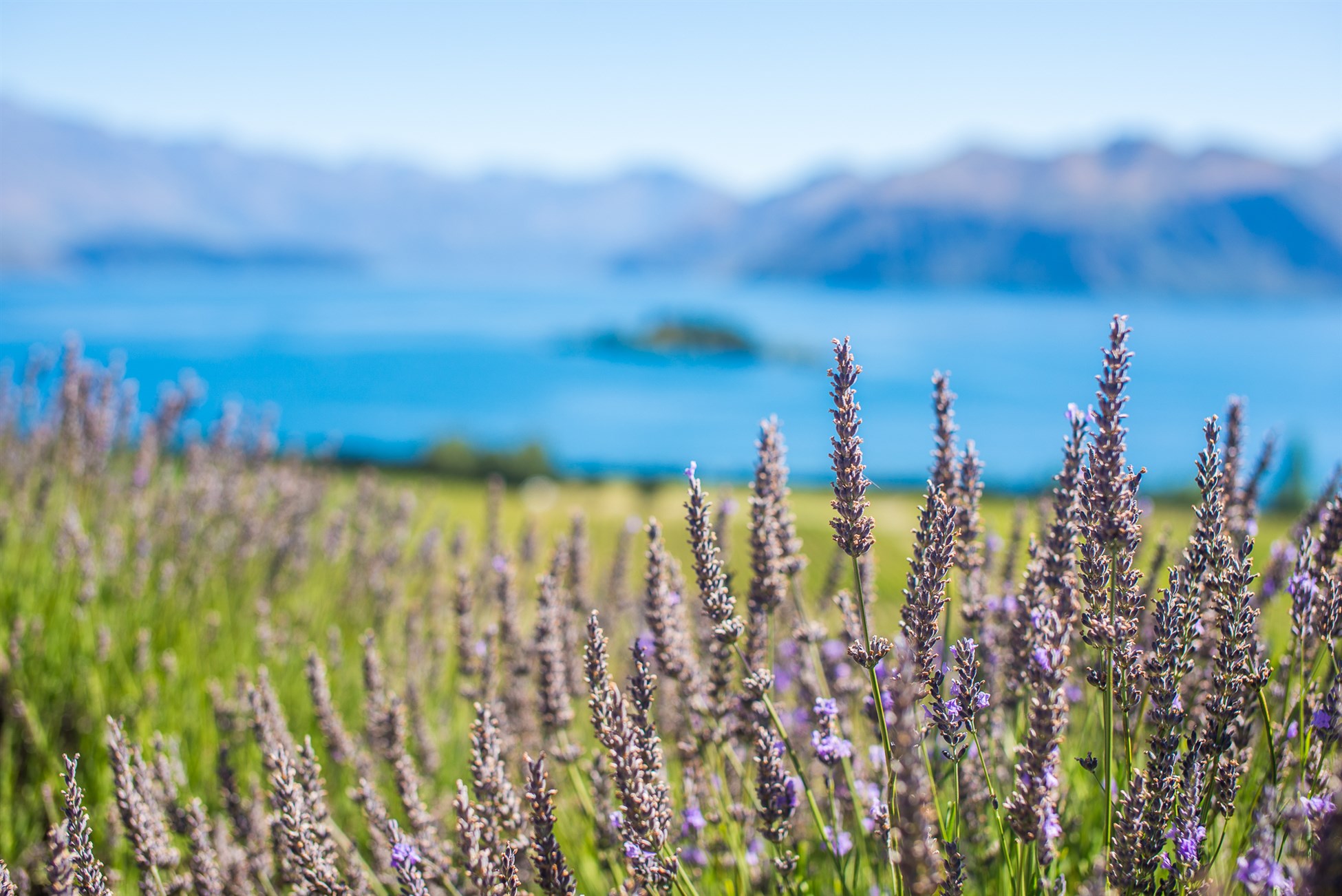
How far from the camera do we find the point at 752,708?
198cm

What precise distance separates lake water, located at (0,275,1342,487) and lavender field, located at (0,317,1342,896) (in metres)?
23.8

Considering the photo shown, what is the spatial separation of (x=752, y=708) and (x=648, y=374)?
94.7 m

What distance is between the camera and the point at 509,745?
2.75m

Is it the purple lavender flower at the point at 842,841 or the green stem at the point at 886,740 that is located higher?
the green stem at the point at 886,740

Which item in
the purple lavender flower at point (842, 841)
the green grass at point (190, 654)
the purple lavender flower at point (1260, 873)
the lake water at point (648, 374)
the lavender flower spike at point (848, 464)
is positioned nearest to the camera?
the purple lavender flower at point (1260, 873)

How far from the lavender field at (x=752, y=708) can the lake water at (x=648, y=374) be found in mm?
23788

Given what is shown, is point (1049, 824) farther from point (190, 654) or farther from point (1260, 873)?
point (190, 654)

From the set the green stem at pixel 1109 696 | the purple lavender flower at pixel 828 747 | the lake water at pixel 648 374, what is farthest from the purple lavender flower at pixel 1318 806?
the lake water at pixel 648 374

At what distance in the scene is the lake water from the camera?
5797 cm

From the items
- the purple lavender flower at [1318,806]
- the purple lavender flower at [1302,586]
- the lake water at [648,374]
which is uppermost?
the lake water at [648,374]

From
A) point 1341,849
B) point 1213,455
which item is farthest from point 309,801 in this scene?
point 1213,455

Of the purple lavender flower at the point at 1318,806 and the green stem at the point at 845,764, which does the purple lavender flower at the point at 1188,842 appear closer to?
the purple lavender flower at the point at 1318,806

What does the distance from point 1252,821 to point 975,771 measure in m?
0.62

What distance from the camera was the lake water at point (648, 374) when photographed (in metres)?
58.0
